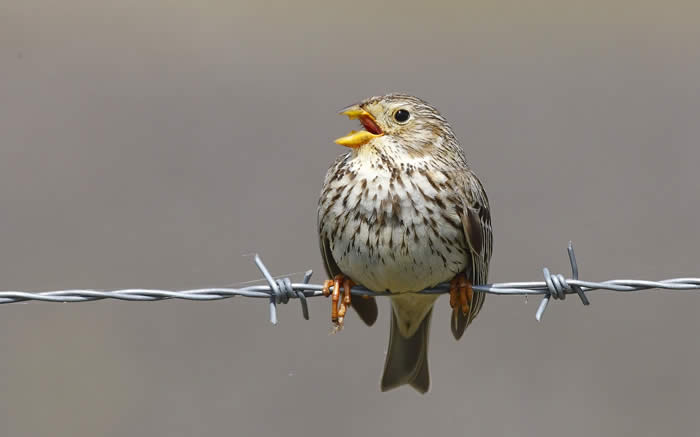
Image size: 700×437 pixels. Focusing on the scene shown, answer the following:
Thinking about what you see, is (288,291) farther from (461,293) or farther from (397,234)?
(461,293)

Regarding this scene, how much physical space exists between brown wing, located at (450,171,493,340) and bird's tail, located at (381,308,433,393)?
1.41 feet

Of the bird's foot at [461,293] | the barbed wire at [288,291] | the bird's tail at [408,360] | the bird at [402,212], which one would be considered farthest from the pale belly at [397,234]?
the bird's tail at [408,360]

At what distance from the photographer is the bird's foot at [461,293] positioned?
6.32 meters

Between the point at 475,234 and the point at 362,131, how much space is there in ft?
2.30

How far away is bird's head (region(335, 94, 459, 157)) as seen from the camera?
630cm

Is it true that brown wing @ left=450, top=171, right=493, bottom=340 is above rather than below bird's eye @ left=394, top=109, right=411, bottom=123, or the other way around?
below

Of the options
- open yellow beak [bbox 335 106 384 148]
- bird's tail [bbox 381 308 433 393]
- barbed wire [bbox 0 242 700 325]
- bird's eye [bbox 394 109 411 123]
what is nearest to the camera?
barbed wire [bbox 0 242 700 325]

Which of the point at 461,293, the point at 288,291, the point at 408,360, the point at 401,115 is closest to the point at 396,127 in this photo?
the point at 401,115

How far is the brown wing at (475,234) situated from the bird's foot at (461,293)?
0.03m

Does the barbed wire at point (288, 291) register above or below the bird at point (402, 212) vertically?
below

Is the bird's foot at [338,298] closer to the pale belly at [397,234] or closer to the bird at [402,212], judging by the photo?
the bird at [402,212]

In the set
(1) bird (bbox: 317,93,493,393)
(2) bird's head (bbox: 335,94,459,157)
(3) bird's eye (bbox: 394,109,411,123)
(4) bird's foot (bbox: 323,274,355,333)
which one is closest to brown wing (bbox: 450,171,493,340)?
(1) bird (bbox: 317,93,493,393)

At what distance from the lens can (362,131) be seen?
251 inches

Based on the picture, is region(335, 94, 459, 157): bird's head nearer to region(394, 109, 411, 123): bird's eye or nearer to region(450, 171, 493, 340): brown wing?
region(394, 109, 411, 123): bird's eye
